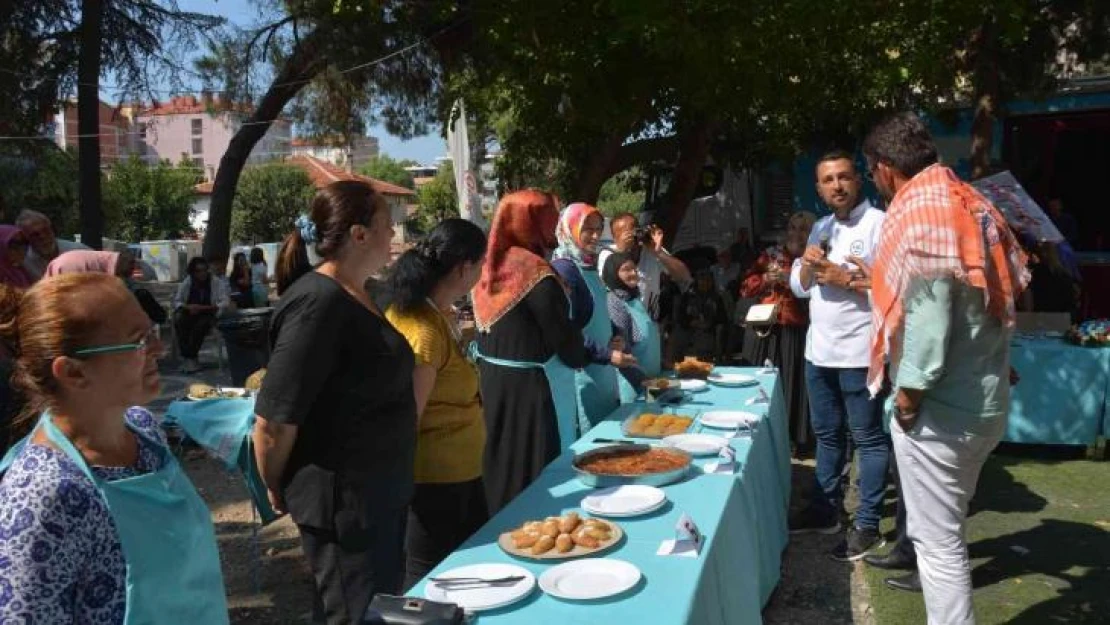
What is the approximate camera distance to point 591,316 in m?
3.45

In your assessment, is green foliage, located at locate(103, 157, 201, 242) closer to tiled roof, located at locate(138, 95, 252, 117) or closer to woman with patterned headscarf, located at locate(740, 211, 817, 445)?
tiled roof, located at locate(138, 95, 252, 117)

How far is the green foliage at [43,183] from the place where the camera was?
1395 cm

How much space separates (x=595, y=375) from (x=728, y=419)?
26.2 inches

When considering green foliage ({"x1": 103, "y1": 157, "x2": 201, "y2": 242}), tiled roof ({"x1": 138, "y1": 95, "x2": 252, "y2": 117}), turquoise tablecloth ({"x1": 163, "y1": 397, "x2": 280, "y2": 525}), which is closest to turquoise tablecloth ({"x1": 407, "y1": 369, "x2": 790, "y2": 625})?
turquoise tablecloth ({"x1": 163, "y1": 397, "x2": 280, "y2": 525})

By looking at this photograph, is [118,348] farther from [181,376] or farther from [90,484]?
[181,376]

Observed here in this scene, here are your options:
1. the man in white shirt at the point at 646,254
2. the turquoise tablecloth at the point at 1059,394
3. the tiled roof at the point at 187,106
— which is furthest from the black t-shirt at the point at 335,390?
the tiled roof at the point at 187,106

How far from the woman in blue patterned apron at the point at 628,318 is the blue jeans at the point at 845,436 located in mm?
782

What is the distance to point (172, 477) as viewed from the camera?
4.65 ft

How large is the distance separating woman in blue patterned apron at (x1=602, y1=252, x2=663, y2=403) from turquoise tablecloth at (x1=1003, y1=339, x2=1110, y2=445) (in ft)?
9.58

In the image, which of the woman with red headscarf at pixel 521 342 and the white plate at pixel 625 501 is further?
the woman with red headscarf at pixel 521 342

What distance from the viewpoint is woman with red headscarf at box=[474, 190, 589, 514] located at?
3.00 meters

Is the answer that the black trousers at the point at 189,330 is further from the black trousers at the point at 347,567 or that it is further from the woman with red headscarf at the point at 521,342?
the black trousers at the point at 347,567

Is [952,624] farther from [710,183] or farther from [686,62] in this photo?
[710,183]

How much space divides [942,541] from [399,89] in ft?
32.7
